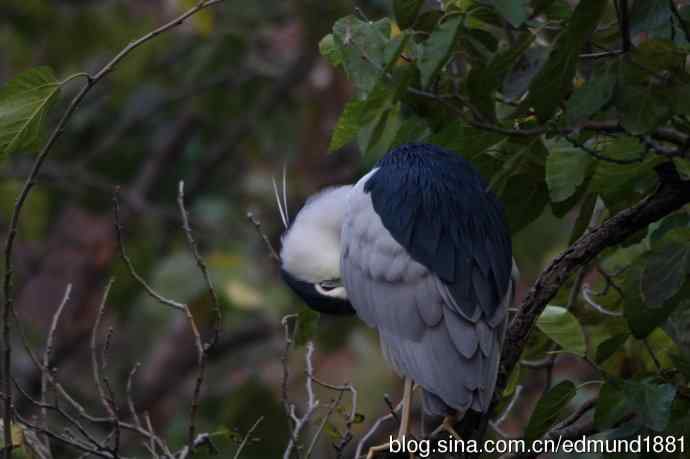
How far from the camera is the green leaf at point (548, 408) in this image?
2318 mm

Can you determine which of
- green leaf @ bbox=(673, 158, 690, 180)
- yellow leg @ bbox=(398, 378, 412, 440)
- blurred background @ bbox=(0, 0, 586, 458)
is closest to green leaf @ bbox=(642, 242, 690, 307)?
green leaf @ bbox=(673, 158, 690, 180)

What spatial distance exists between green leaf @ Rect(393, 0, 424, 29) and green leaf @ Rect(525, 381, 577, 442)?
0.81 m

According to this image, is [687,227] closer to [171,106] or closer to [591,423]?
[591,423]

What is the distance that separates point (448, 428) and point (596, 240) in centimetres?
55

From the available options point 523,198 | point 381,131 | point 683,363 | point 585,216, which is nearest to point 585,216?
point 585,216

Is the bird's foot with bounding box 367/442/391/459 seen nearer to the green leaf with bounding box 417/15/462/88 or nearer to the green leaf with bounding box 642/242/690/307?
the green leaf with bounding box 642/242/690/307

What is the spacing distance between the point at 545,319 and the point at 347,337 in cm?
303

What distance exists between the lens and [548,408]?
7.68 ft

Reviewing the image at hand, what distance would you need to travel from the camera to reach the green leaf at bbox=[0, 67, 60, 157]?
2145mm

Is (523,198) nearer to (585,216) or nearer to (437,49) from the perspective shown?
(585,216)

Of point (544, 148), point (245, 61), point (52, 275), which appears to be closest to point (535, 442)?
point (544, 148)

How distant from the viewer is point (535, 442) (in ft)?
7.93

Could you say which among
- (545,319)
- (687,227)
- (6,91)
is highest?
(6,91)

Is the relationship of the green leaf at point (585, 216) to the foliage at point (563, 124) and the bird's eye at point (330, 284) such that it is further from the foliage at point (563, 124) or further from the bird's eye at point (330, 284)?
the bird's eye at point (330, 284)
